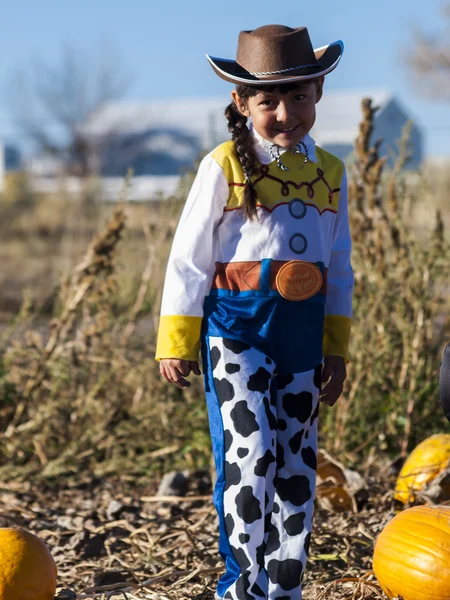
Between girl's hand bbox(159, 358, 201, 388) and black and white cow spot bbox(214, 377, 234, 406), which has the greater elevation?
girl's hand bbox(159, 358, 201, 388)

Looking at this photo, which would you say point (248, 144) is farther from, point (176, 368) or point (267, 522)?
point (267, 522)

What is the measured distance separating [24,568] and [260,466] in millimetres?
703

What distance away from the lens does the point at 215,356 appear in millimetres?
2590

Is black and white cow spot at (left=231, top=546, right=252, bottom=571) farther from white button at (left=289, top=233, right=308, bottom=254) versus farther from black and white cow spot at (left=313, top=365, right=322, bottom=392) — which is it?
white button at (left=289, top=233, right=308, bottom=254)

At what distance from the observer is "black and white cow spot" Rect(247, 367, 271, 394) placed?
100 inches

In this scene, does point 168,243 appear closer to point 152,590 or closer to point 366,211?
point 366,211

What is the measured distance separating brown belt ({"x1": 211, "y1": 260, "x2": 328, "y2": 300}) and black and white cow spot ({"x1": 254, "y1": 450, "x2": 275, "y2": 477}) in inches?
17.1

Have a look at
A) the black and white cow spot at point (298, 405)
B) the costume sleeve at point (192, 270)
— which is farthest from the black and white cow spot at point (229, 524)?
the costume sleeve at point (192, 270)

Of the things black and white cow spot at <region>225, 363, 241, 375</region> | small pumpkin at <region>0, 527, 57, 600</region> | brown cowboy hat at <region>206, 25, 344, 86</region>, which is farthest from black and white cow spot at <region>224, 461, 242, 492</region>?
brown cowboy hat at <region>206, 25, 344, 86</region>

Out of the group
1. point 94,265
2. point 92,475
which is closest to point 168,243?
point 94,265

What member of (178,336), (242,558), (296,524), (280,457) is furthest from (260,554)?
(178,336)

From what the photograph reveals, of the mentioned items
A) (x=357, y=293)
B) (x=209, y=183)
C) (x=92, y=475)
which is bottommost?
(x=92, y=475)

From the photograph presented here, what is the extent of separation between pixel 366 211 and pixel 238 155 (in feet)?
6.38

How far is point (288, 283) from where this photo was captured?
258 centimetres
